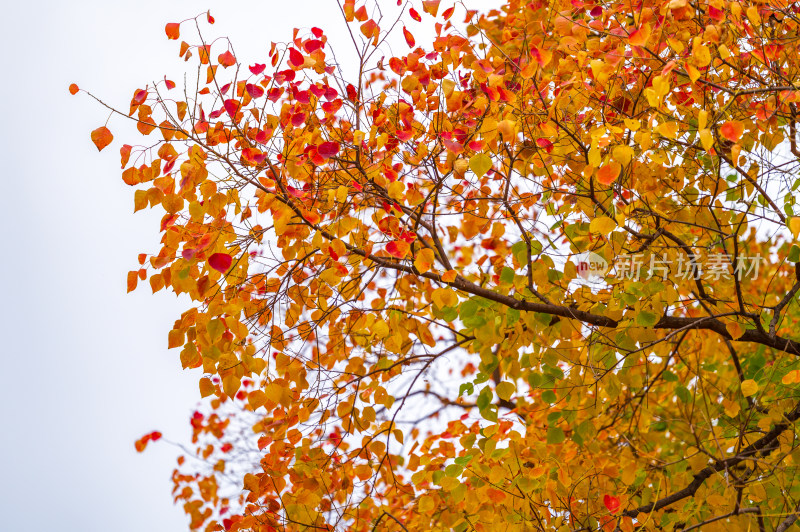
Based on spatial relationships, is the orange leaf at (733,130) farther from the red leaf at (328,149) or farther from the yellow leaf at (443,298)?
the red leaf at (328,149)

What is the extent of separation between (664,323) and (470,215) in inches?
36.1

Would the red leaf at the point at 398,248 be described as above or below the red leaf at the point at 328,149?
below

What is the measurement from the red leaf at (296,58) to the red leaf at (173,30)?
0.42 metres

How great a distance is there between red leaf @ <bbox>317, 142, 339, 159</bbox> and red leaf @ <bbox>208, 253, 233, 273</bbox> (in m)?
0.50

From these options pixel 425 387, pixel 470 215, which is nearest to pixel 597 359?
pixel 470 215

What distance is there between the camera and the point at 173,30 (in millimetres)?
2537

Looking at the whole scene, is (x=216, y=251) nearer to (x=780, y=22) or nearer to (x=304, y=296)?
(x=304, y=296)

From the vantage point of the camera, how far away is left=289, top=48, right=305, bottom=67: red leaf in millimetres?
2562

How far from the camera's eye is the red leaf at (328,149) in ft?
7.69

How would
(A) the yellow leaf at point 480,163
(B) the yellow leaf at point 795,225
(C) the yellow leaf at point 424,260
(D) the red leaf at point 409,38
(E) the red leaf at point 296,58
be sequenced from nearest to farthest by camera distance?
1. (B) the yellow leaf at point 795,225
2. (A) the yellow leaf at point 480,163
3. (C) the yellow leaf at point 424,260
4. (E) the red leaf at point 296,58
5. (D) the red leaf at point 409,38

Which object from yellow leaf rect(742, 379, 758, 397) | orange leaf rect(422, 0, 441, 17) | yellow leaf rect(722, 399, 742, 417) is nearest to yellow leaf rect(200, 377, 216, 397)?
orange leaf rect(422, 0, 441, 17)

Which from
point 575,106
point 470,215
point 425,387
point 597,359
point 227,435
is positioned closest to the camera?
point 575,106

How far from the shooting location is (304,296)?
269cm

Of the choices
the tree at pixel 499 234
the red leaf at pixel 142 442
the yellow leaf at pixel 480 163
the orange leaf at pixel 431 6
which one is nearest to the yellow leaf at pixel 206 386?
the tree at pixel 499 234
